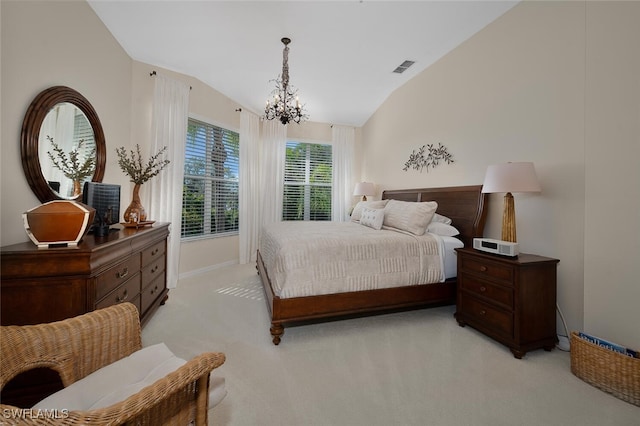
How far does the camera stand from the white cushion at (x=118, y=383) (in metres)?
0.89

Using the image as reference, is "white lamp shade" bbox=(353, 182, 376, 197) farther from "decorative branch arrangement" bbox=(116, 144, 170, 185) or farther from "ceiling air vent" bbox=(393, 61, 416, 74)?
"decorative branch arrangement" bbox=(116, 144, 170, 185)

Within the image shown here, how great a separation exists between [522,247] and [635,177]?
A: 956 millimetres

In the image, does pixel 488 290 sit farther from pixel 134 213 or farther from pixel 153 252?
pixel 134 213

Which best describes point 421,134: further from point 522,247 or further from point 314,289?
point 314,289

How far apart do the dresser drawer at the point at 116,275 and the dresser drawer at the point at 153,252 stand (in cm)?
15

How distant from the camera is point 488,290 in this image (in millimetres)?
2195

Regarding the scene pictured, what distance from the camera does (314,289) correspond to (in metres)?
2.25

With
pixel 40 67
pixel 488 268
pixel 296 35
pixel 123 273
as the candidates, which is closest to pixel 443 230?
pixel 488 268

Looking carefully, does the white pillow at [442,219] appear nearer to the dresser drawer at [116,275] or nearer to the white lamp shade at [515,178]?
the white lamp shade at [515,178]

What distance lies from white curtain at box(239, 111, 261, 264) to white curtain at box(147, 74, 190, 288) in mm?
1168

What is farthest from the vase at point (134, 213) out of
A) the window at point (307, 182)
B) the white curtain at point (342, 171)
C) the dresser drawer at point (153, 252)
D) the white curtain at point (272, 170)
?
the white curtain at point (342, 171)

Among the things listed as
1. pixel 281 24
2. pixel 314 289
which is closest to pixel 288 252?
pixel 314 289

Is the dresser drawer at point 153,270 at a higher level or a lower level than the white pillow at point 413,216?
lower

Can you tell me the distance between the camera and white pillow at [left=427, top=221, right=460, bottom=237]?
293cm
